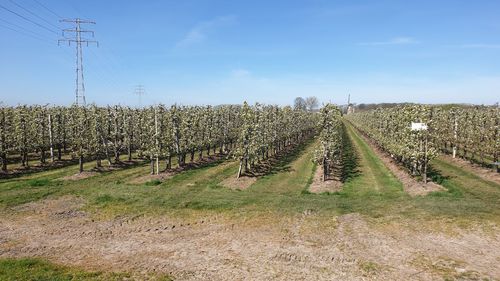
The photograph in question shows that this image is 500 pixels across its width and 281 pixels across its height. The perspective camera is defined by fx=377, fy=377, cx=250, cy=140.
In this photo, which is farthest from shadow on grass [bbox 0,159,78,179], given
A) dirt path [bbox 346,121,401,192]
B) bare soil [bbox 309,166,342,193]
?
dirt path [bbox 346,121,401,192]

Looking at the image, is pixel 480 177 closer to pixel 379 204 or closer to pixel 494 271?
pixel 379 204

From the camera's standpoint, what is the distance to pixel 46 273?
48.8 feet

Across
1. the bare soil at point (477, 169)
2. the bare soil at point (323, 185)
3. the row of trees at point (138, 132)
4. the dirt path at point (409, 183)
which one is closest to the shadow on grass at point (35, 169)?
the row of trees at point (138, 132)

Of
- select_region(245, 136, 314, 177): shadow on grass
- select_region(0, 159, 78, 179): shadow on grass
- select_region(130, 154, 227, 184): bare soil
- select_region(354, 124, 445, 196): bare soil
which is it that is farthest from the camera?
select_region(245, 136, 314, 177): shadow on grass

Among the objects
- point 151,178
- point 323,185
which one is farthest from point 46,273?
point 323,185

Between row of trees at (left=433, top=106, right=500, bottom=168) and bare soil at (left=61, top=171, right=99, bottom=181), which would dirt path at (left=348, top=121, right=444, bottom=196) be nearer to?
row of trees at (left=433, top=106, right=500, bottom=168)

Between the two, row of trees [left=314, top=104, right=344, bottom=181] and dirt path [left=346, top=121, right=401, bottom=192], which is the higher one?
row of trees [left=314, top=104, right=344, bottom=181]

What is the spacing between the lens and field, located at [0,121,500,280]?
15133 millimetres

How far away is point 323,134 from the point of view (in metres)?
34.8

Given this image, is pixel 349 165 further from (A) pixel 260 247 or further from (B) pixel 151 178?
(A) pixel 260 247

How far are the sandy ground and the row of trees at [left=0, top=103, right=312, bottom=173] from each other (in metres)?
16.2

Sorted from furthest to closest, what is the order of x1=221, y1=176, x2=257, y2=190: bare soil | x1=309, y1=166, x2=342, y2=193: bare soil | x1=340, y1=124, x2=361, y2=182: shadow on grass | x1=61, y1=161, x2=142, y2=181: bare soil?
1. x1=340, y1=124, x2=361, y2=182: shadow on grass
2. x1=61, y1=161, x2=142, y2=181: bare soil
3. x1=221, y1=176, x2=257, y2=190: bare soil
4. x1=309, y1=166, x2=342, y2=193: bare soil

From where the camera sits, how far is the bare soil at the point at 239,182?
106ft

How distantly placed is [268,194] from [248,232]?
8383 millimetres
